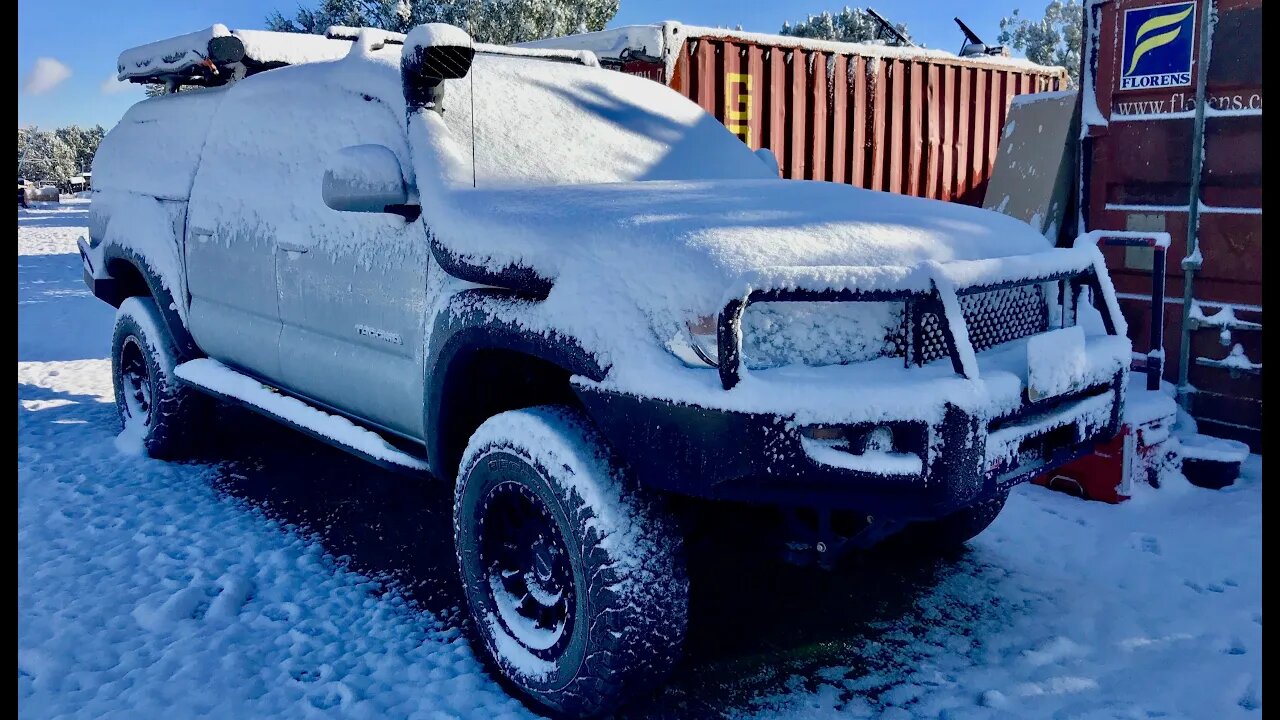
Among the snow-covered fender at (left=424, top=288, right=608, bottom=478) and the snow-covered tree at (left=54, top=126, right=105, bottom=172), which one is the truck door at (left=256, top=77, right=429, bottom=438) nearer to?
the snow-covered fender at (left=424, top=288, right=608, bottom=478)

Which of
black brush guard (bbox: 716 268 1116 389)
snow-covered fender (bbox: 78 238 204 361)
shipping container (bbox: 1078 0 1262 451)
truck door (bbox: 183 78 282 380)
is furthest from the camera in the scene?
shipping container (bbox: 1078 0 1262 451)

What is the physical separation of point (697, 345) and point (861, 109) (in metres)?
7.19

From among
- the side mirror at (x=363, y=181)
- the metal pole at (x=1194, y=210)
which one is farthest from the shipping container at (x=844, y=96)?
the side mirror at (x=363, y=181)

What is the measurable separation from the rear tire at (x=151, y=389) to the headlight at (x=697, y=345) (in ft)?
11.5

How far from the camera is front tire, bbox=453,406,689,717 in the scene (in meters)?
2.42

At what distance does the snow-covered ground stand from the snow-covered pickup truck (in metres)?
0.37

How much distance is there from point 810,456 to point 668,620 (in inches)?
24.5

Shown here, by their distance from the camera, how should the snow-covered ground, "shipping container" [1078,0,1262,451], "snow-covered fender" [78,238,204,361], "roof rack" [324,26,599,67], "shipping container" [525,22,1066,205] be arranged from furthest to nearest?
"shipping container" [525,22,1066,205]
"shipping container" [1078,0,1262,451]
"snow-covered fender" [78,238,204,361]
"roof rack" [324,26,599,67]
the snow-covered ground

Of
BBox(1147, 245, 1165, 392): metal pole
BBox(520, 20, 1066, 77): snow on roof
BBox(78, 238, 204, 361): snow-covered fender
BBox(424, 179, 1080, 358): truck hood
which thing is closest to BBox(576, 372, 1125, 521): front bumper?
BBox(424, 179, 1080, 358): truck hood

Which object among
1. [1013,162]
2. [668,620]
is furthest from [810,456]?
[1013,162]

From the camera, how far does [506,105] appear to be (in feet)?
11.4

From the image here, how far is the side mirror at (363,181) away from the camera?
115 inches

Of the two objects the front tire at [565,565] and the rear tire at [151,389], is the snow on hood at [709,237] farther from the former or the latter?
the rear tire at [151,389]

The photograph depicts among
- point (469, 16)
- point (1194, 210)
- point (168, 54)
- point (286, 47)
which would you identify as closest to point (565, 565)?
point (286, 47)
